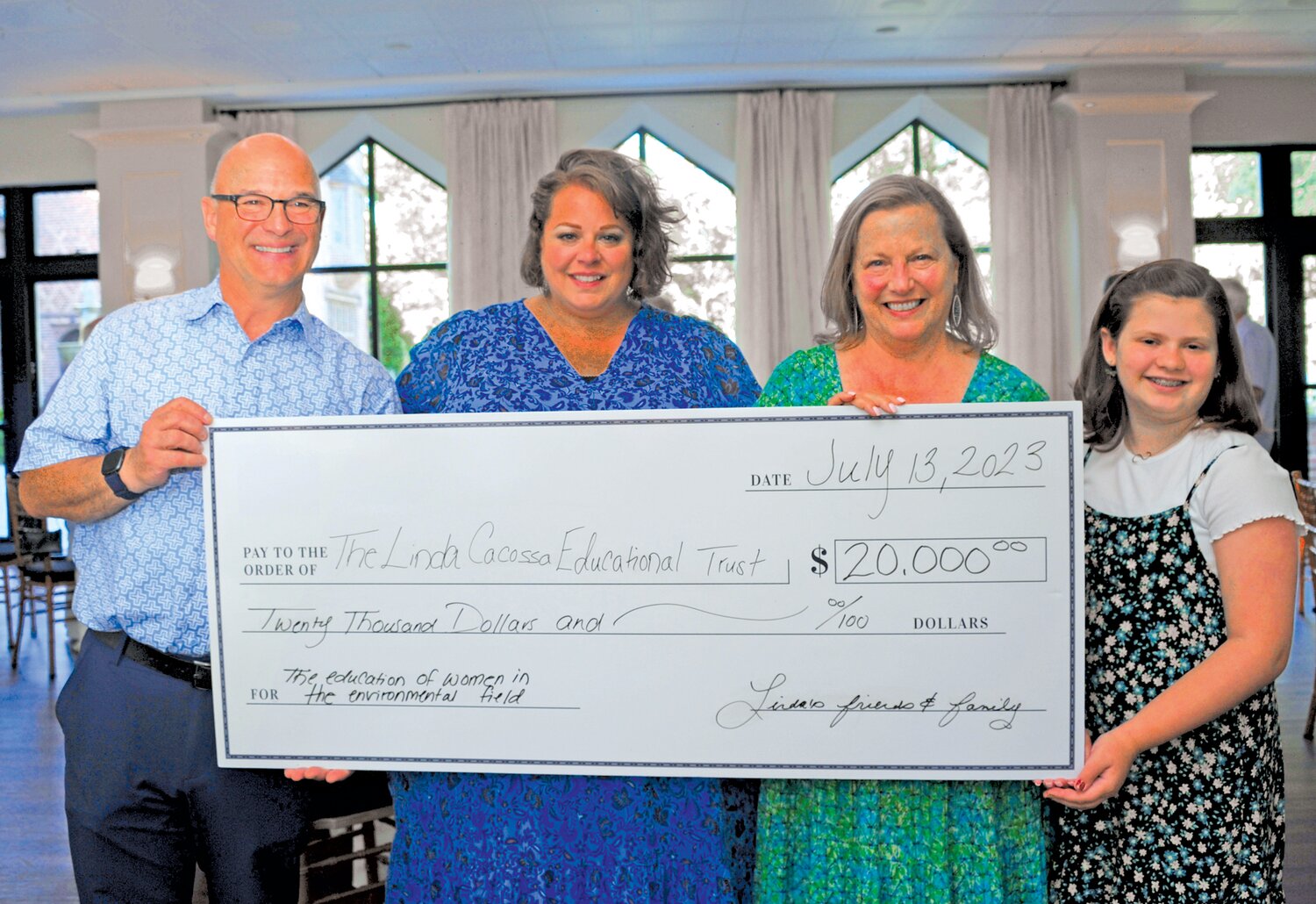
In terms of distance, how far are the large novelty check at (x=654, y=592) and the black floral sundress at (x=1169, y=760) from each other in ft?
0.30

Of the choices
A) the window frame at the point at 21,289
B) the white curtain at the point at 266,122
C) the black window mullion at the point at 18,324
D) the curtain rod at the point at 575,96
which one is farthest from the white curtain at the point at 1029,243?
the black window mullion at the point at 18,324

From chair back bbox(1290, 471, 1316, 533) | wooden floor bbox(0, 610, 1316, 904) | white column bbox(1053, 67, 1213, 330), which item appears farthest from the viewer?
white column bbox(1053, 67, 1213, 330)

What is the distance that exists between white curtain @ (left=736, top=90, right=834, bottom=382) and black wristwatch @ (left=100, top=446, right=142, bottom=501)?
673 cm

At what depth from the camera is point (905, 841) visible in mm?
1521

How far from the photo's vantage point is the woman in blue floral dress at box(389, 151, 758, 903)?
1.67m

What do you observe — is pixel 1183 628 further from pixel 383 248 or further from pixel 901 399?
pixel 383 248

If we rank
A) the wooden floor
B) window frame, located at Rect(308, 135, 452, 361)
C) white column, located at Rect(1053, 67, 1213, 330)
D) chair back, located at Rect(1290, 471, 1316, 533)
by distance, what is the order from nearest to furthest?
1. the wooden floor
2. chair back, located at Rect(1290, 471, 1316, 533)
3. white column, located at Rect(1053, 67, 1213, 330)
4. window frame, located at Rect(308, 135, 452, 361)

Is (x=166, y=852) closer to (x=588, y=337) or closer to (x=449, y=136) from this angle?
(x=588, y=337)

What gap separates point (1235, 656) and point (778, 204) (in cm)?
710

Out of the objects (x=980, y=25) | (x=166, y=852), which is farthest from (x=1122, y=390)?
(x=980, y=25)

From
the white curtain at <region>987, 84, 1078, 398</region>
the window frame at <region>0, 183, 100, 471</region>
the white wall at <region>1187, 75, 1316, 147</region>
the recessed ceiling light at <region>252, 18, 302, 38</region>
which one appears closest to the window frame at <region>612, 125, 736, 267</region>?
the white curtain at <region>987, 84, 1078, 398</region>

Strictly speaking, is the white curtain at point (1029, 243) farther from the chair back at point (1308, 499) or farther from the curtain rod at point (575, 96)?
the chair back at point (1308, 499)

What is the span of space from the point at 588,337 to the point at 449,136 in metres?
7.04

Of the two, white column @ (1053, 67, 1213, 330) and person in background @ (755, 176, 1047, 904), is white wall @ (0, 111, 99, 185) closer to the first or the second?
white column @ (1053, 67, 1213, 330)
